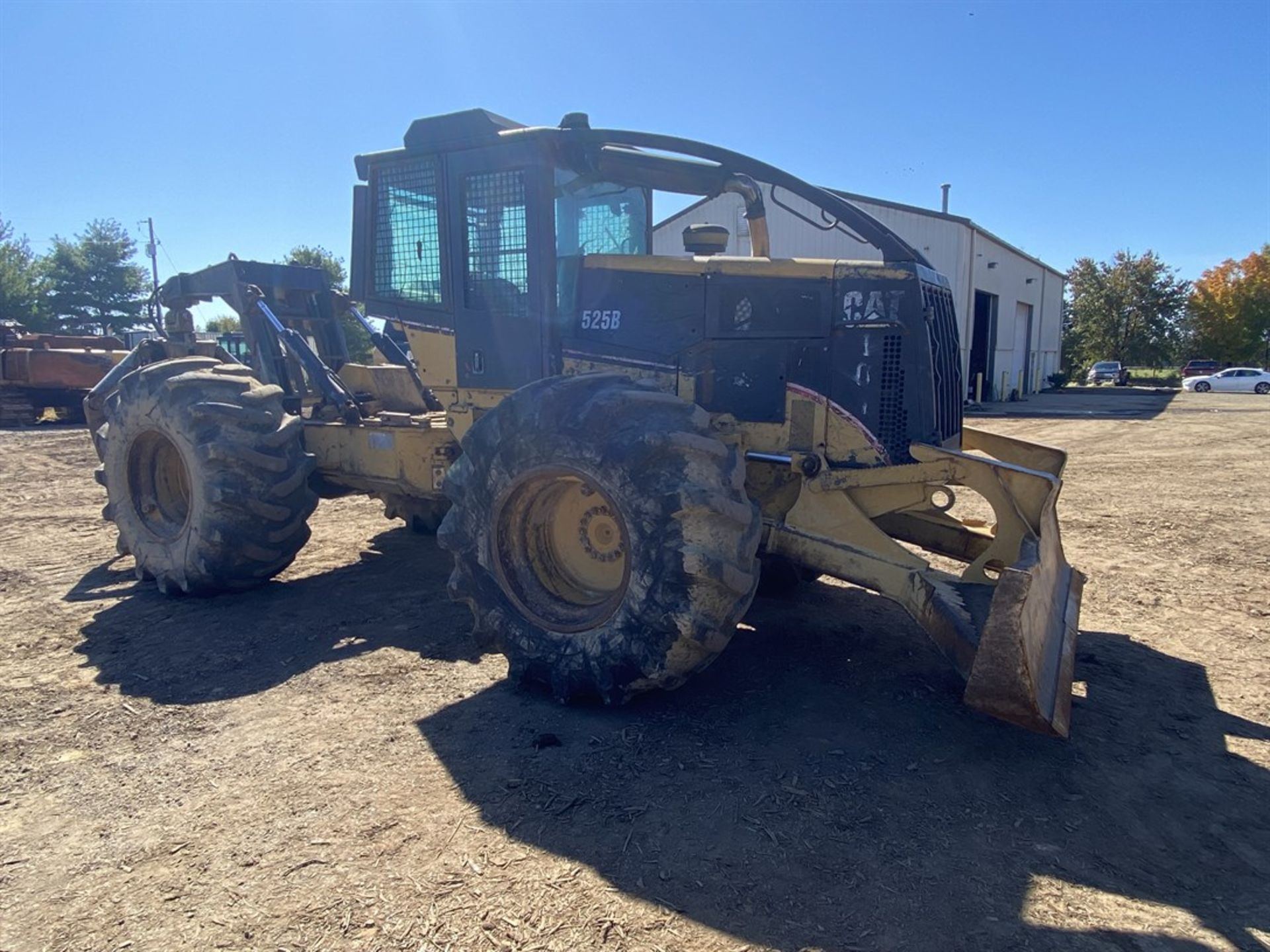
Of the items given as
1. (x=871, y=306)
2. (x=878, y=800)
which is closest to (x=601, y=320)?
(x=871, y=306)

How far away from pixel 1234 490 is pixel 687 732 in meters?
10.1

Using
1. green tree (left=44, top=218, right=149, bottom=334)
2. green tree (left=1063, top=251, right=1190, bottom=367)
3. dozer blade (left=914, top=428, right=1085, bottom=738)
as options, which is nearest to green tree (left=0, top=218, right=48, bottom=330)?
green tree (left=44, top=218, right=149, bottom=334)

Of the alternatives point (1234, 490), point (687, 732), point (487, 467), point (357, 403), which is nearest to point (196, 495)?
point (357, 403)

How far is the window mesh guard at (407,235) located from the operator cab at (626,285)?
12 mm

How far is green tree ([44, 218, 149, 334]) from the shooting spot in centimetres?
4706

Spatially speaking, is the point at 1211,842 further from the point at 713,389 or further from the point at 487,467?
the point at 487,467

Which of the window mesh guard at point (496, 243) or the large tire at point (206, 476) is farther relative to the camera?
the large tire at point (206, 476)

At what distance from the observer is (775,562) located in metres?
6.02

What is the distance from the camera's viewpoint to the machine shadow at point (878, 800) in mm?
2883

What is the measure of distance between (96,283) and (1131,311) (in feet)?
222

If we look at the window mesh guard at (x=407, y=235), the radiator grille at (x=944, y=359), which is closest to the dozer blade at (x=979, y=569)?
the radiator grille at (x=944, y=359)

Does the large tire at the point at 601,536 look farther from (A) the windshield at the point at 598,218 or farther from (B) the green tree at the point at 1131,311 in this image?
(B) the green tree at the point at 1131,311

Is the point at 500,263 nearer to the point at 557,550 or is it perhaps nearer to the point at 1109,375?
the point at 557,550

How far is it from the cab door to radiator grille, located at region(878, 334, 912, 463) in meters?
1.97
